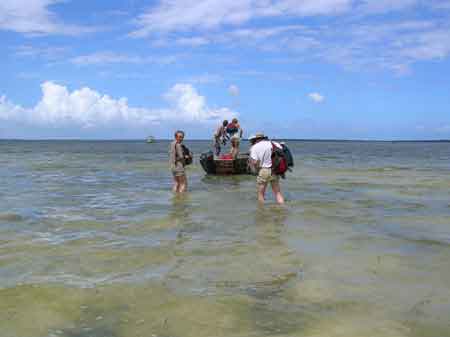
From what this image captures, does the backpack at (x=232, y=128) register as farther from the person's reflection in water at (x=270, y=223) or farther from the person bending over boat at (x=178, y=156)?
the person's reflection in water at (x=270, y=223)

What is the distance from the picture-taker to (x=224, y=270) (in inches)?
223

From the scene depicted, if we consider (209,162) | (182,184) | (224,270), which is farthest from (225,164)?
(224,270)

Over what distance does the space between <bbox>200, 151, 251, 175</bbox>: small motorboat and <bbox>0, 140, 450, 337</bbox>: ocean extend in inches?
303

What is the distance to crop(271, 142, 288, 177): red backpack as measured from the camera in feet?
34.6

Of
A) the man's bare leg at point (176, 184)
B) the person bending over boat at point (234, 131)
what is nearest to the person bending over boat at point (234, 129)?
the person bending over boat at point (234, 131)

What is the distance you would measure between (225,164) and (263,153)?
8379mm

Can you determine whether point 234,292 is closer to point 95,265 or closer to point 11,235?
point 95,265

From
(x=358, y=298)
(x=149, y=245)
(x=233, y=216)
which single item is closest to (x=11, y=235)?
(x=149, y=245)

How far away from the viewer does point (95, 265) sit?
588 centimetres

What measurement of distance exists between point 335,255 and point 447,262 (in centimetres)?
136

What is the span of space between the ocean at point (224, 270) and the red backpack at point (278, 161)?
86 cm

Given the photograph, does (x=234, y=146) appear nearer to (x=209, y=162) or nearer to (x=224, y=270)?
(x=209, y=162)

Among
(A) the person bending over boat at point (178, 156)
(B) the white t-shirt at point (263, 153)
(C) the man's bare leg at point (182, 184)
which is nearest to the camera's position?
(B) the white t-shirt at point (263, 153)

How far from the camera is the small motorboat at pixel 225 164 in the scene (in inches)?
740
